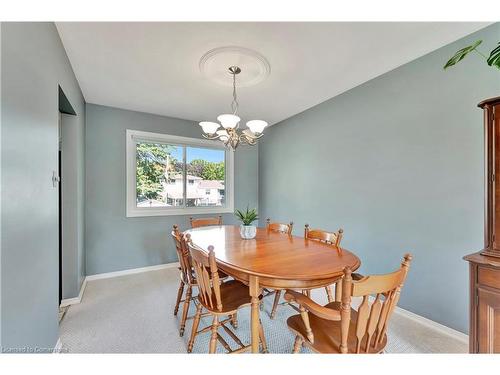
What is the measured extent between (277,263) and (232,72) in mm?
1907

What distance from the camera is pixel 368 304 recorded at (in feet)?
3.40

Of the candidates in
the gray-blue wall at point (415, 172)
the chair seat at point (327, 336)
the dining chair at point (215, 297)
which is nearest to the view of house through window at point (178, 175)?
the gray-blue wall at point (415, 172)

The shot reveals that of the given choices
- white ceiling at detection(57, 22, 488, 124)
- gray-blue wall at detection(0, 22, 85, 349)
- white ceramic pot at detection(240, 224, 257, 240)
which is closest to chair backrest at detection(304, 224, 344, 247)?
white ceramic pot at detection(240, 224, 257, 240)

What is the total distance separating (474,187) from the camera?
180cm

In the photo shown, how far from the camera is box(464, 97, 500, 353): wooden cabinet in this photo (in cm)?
124

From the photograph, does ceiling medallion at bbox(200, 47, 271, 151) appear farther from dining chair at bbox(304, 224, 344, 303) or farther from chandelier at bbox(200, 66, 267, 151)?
dining chair at bbox(304, 224, 344, 303)

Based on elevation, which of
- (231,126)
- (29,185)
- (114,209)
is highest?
(231,126)

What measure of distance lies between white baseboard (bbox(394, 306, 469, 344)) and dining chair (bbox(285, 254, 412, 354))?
1.29 metres

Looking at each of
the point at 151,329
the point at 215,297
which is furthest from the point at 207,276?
the point at 151,329

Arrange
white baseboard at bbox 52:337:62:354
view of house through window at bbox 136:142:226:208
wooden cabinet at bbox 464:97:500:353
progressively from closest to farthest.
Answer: wooden cabinet at bbox 464:97:500:353 → white baseboard at bbox 52:337:62:354 → view of house through window at bbox 136:142:226:208

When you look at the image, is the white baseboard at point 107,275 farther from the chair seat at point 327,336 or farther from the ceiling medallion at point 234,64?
the ceiling medallion at point 234,64

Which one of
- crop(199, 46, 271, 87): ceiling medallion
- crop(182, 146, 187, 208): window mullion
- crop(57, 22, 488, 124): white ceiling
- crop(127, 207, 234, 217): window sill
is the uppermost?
crop(57, 22, 488, 124): white ceiling

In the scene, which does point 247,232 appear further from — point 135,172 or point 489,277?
point 135,172
